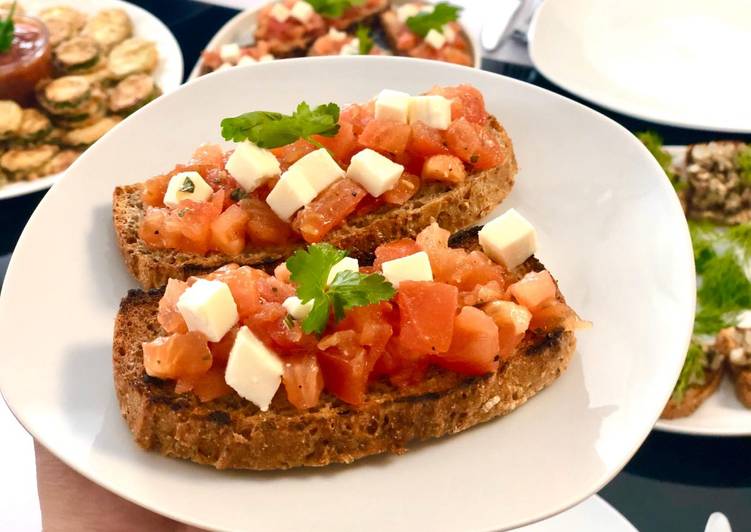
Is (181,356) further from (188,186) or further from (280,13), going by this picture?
(280,13)

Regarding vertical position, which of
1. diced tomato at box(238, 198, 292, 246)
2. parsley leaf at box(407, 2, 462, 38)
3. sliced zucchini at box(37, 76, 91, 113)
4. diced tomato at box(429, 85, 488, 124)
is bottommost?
sliced zucchini at box(37, 76, 91, 113)

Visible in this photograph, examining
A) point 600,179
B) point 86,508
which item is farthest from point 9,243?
point 600,179

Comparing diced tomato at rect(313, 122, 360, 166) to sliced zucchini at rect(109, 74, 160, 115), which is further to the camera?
sliced zucchini at rect(109, 74, 160, 115)

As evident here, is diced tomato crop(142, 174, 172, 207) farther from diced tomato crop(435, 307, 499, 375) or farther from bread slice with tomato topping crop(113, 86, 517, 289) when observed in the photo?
diced tomato crop(435, 307, 499, 375)

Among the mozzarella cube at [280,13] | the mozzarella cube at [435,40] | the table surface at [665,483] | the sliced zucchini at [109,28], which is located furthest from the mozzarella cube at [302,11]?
the table surface at [665,483]

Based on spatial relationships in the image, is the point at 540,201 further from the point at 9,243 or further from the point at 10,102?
the point at 10,102

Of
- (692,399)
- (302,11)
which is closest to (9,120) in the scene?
(302,11)

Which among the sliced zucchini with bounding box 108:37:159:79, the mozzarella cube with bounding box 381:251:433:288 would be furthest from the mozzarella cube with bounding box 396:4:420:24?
the mozzarella cube with bounding box 381:251:433:288
